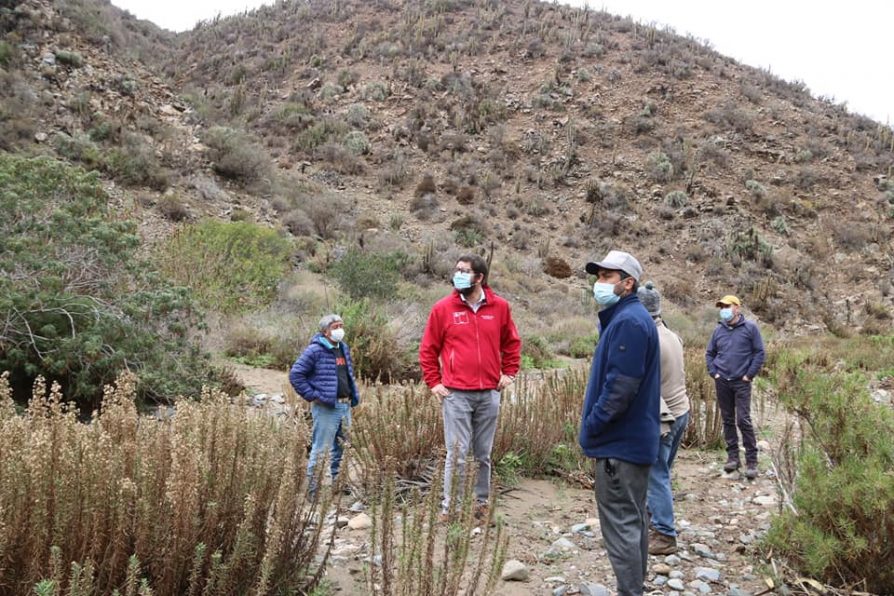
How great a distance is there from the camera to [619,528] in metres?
3.07

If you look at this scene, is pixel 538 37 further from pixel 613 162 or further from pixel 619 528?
pixel 619 528

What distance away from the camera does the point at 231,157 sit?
2153 cm

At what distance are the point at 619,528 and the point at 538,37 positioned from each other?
41.7 metres

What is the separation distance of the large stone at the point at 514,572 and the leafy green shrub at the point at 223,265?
907 centimetres

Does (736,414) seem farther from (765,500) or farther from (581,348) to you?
(581,348)

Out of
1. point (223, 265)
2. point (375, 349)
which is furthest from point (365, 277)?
point (375, 349)

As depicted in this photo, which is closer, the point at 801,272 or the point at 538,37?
the point at 801,272

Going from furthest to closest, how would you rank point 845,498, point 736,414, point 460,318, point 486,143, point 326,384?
point 486,143 < point 736,414 < point 326,384 < point 460,318 < point 845,498

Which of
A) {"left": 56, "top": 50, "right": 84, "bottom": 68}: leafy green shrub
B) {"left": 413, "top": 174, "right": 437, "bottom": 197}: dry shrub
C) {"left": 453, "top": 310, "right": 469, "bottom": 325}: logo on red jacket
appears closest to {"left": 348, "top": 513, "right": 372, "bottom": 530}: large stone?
{"left": 453, "top": 310, "right": 469, "bottom": 325}: logo on red jacket

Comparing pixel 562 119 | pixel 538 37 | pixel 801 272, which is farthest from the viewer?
pixel 538 37

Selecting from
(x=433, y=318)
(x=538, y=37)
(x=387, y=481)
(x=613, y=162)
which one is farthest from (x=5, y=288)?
(x=538, y=37)

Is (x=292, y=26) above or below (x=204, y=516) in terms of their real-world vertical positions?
above

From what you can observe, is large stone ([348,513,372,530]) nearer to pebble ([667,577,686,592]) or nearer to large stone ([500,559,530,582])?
large stone ([500,559,530,582])

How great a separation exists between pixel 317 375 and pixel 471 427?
1.41 meters
